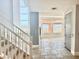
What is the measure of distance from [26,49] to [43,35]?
12.9m

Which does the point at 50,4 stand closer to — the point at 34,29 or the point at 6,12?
the point at 6,12

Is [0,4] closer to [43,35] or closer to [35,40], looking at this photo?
[35,40]

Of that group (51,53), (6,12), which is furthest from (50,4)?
(51,53)

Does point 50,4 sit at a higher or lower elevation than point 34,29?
higher

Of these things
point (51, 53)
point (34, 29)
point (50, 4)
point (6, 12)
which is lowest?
point (51, 53)

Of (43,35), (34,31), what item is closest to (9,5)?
(34,31)

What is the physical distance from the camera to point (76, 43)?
6.55 metres

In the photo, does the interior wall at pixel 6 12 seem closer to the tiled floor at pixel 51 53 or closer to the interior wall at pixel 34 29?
the tiled floor at pixel 51 53

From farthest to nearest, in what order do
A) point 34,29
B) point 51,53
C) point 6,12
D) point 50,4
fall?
point 34,29 < point 51,53 < point 50,4 < point 6,12

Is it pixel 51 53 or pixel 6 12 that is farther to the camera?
pixel 51 53

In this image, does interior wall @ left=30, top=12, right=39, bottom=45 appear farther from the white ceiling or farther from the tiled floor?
the white ceiling

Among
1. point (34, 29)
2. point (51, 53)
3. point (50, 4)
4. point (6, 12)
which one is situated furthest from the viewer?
point (34, 29)

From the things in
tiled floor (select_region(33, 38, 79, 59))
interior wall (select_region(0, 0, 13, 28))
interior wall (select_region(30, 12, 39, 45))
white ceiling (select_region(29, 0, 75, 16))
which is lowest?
tiled floor (select_region(33, 38, 79, 59))

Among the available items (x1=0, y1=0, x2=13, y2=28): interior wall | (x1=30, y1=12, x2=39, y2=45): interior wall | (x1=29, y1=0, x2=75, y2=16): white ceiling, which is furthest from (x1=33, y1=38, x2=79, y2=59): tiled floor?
(x1=29, y1=0, x2=75, y2=16): white ceiling
